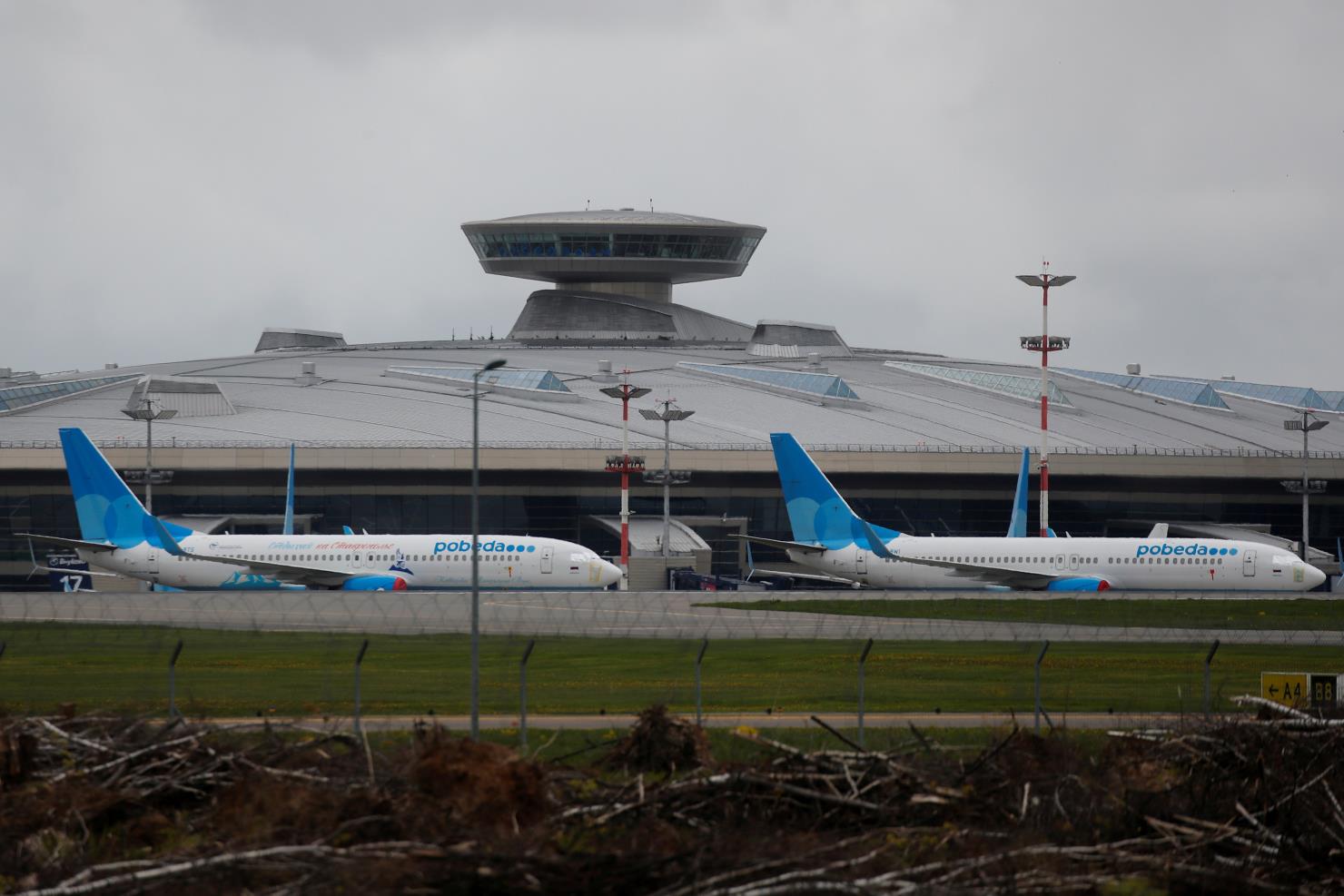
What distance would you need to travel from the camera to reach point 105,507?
76375 millimetres

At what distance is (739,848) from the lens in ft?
68.9

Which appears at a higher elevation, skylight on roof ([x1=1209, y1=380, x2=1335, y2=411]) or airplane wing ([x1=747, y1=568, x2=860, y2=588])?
skylight on roof ([x1=1209, y1=380, x2=1335, y2=411])

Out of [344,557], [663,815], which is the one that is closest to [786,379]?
[344,557]

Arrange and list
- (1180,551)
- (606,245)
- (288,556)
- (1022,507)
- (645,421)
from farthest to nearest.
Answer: (606,245) → (645,421) → (1022,507) → (288,556) → (1180,551)

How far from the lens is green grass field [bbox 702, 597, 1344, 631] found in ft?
189

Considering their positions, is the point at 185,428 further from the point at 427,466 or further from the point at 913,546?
the point at 913,546

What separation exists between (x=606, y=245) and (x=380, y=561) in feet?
236

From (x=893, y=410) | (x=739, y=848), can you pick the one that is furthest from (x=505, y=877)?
(x=893, y=410)

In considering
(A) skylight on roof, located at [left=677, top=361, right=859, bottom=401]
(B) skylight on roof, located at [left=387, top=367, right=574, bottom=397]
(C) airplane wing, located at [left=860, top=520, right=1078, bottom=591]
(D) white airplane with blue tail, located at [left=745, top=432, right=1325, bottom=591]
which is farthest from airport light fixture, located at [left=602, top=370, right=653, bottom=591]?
(A) skylight on roof, located at [left=677, top=361, right=859, bottom=401]

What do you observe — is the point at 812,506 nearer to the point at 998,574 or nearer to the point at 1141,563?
the point at 998,574

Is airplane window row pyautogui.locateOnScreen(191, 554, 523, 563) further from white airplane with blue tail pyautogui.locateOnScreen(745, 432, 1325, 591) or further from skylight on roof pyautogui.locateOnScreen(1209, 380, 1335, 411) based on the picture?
skylight on roof pyautogui.locateOnScreen(1209, 380, 1335, 411)

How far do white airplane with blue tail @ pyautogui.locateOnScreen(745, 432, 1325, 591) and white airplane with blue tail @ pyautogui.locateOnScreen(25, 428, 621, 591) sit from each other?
358 inches

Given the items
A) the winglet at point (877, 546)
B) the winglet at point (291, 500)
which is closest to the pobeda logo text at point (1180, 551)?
the winglet at point (877, 546)

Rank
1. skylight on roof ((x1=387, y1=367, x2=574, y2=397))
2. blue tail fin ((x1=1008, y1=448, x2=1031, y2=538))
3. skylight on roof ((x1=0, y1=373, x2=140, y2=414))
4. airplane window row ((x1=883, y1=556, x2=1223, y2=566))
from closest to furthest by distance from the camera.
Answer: airplane window row ((x1=883, y1=556, x2=1223, y2=566)) → blue tail fin ((x1=1008, y1=448, x2=1031, y2=538)) → skylight on roof ((x1=0, y1=373, x2=140, y2=414)) → skylight on roof ((x1=387, y1=367, x2=574, y2=397))
